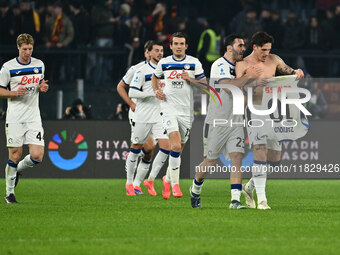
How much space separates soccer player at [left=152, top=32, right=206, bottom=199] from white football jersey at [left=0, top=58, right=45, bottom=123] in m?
1.74

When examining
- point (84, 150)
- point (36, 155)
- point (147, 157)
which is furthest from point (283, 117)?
point (84, 150)

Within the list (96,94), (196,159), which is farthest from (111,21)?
(196,159)

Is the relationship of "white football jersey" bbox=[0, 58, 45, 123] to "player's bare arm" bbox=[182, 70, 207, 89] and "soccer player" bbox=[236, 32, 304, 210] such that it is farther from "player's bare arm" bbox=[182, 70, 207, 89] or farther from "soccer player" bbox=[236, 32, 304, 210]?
"soccer player" bbox=[236, 32, 304, 210]

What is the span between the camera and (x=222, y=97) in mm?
12023

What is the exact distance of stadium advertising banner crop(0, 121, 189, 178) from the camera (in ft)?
64.1

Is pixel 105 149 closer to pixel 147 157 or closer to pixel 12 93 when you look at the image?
pixel 147 157

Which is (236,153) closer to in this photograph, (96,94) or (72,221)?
(72,221)

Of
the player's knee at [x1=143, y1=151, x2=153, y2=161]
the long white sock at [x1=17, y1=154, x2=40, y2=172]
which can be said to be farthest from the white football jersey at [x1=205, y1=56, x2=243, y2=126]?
the player's knee at [x1=143, y1=151, x2=153, y2=161]

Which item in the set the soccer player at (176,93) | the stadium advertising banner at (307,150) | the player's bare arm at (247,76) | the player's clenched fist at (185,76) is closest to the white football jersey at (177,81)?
the soccer player at (176,93)

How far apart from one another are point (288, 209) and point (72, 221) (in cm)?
312

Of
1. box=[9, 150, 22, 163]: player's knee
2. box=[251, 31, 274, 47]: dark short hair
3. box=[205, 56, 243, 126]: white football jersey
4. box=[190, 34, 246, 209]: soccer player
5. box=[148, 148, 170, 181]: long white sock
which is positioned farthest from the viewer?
box=[148, 148, 170, 181]: long white sock

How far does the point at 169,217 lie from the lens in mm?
11102

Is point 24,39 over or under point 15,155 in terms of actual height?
over

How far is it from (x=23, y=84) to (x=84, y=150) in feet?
22.2
